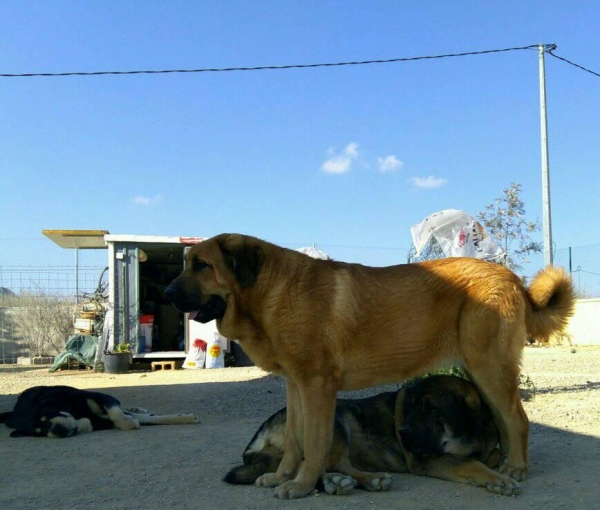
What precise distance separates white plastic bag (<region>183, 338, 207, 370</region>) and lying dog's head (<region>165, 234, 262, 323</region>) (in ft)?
37.7

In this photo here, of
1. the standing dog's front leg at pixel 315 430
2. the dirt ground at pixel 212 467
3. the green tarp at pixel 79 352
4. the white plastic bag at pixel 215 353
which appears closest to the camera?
the dirt ground at pixel 212 467

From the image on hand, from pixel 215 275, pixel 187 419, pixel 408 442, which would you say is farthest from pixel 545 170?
pixel 215 275

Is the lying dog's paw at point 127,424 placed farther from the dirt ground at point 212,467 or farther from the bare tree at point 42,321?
the bare tree at point 42,321

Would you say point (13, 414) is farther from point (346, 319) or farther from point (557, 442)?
point (557, 442)

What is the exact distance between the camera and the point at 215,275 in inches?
→ 170

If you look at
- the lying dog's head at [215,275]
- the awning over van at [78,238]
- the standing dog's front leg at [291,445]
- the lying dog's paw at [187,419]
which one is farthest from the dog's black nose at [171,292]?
the awning over van at [78,238]

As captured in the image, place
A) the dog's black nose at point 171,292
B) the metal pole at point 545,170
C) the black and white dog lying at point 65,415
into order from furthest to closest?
the metal pole at point 545,170
the black and white dog lying at point 65,415
the dog's black nose at point 171,292

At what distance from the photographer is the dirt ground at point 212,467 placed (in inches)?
155

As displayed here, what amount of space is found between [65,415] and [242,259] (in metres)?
3.58

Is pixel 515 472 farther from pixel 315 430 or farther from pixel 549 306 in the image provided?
pixel 315 430

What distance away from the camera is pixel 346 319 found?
14.1ft

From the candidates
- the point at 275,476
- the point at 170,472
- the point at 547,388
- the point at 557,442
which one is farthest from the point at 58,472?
the point at 547,388

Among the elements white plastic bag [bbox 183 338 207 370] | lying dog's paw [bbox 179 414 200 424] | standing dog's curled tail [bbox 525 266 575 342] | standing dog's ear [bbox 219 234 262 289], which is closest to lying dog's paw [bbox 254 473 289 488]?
standing dog's ear [bbox 219 234 262 289]

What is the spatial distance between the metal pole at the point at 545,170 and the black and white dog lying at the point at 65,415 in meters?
9.13
